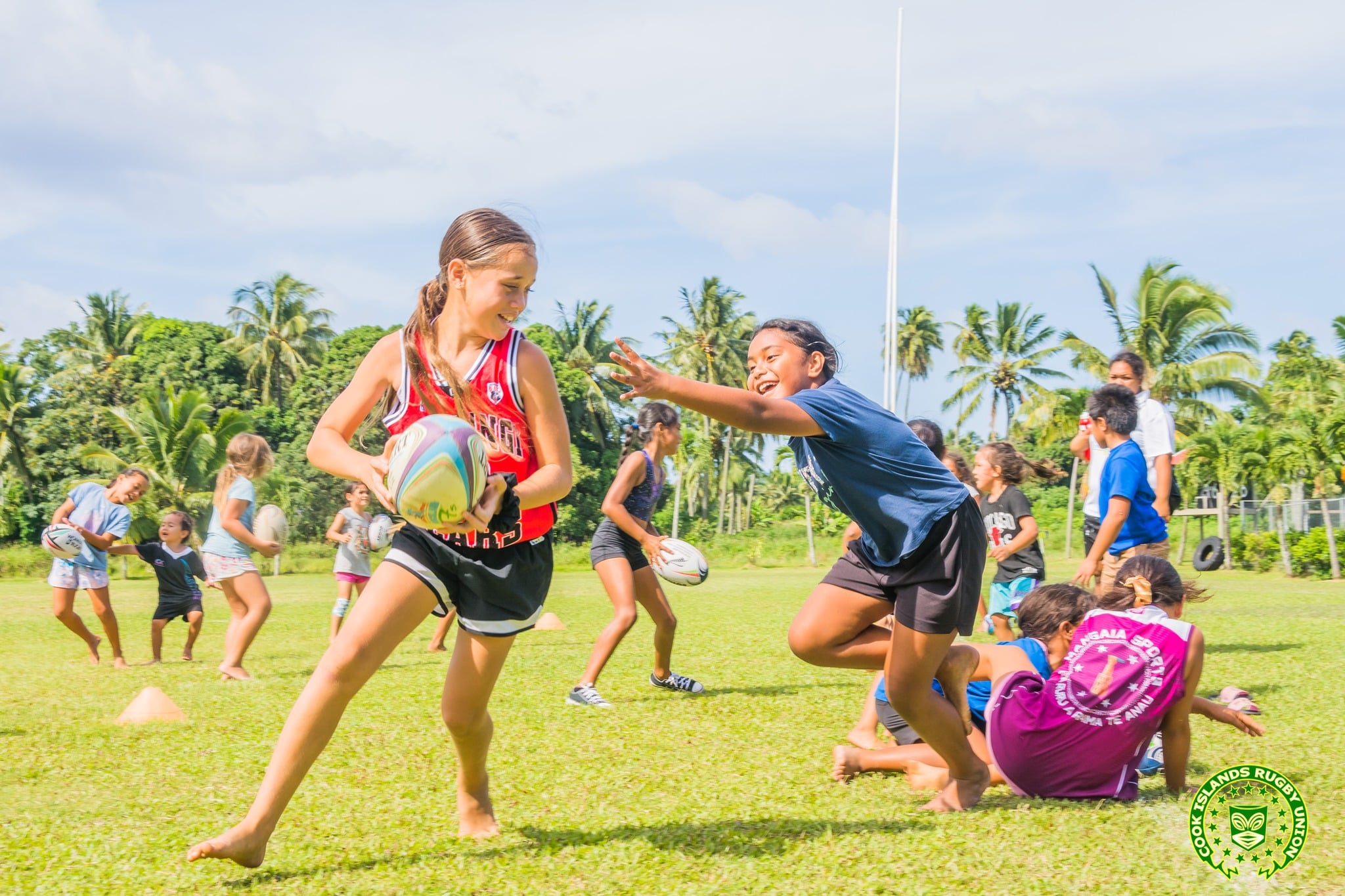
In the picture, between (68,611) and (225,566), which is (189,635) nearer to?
(68,611)

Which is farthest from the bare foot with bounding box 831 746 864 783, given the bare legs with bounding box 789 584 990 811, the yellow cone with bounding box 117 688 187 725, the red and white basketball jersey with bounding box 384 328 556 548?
the yellow cone with bounding box 117 688 187 725

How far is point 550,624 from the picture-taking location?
1408 cm

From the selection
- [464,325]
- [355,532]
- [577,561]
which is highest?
[464,325]

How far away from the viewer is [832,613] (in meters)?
4.73

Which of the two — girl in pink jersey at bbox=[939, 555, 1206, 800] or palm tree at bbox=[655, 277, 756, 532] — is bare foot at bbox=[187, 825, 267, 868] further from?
palm tree at bbox=[655, 277, 756, 532]

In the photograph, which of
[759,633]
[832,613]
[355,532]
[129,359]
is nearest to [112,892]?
[832,613]

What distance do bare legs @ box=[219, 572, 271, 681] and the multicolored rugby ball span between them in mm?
6278

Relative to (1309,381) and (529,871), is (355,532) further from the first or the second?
(1309,381)

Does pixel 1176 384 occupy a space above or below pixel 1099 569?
above

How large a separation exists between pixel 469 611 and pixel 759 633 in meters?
9.31

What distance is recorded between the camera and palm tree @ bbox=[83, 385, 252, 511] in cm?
3906

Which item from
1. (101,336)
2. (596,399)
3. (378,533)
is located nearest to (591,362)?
(596,399)

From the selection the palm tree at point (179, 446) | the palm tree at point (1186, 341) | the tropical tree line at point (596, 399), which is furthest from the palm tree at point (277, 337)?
the palm tree at point (1186, 341)

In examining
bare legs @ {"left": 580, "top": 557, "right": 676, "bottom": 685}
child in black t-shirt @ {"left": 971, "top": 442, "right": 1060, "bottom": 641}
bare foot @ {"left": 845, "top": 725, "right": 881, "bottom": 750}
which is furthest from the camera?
child in black t-shirt @ {"left": 971, "top": 442, "right": 1060, "bottom": 641}
